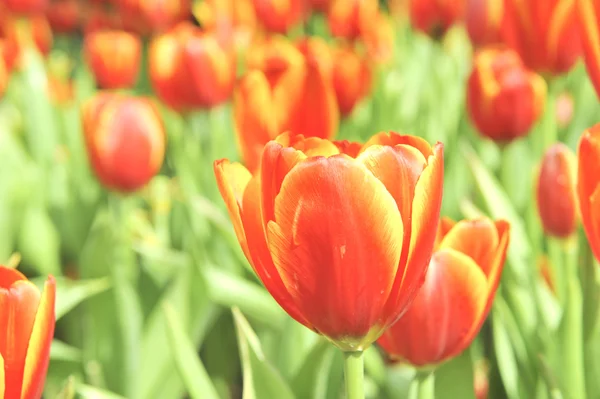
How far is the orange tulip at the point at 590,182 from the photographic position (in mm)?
453

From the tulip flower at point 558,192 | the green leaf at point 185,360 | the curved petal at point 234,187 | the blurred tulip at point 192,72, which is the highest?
the curved petal at point 234,187

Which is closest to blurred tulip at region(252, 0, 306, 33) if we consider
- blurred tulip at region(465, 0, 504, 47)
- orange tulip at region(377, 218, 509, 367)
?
blurred tulip at region(465, 0, 504, 47)

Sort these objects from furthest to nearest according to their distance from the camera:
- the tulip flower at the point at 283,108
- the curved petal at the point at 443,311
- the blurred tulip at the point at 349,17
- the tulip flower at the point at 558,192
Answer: the blurred tulip at the point at 349,17 → the tulip flower at the point at 283,108 → the tulip flower at the point at 558,192 → the curved petal at the point at 443,311

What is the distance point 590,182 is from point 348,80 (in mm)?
867

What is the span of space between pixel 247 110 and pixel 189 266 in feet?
0.62

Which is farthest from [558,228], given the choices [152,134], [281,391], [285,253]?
[152,134]

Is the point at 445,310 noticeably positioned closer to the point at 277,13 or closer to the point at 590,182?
the point at 590,182

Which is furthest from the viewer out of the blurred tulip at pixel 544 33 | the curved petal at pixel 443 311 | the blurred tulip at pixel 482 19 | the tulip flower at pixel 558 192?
the blurred tulip at pixel 482 19

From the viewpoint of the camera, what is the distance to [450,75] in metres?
1.94

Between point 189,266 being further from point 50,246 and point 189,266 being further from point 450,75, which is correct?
point 450,75

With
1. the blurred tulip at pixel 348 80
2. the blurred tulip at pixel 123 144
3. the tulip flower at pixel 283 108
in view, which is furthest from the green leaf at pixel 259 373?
the blurred tulip at pixel 348 80

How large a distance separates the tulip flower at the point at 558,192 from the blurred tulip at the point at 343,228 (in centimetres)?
38

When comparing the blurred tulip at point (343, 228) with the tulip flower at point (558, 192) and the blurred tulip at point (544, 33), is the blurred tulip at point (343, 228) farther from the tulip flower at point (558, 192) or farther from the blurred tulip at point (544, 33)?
the blurred tulip at point (544, 33)

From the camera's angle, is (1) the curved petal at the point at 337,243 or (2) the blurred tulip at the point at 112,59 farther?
(2) the blurred tulip at the point at 112,59
